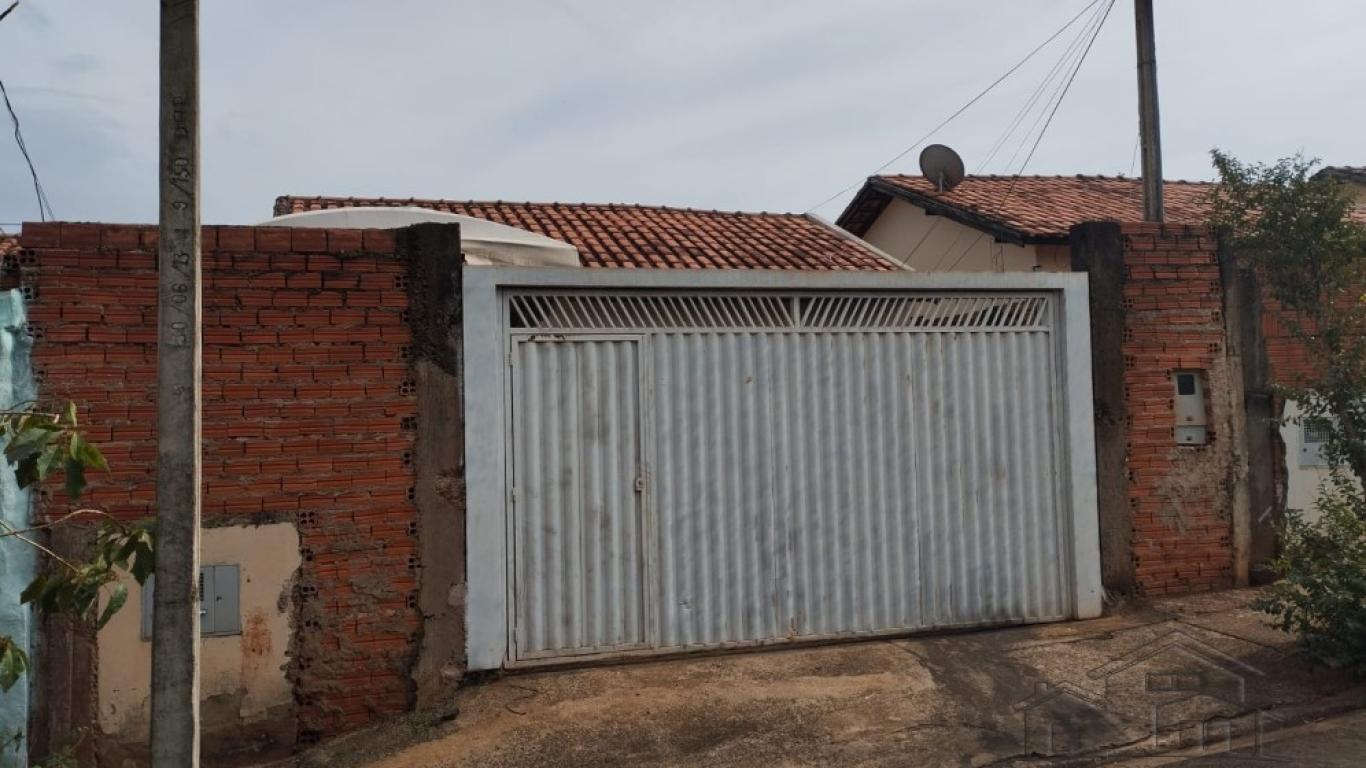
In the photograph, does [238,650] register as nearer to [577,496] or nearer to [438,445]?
[438,445]

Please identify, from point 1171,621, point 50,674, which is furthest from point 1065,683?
point 50,674

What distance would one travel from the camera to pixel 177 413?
Answer: 3275 mm

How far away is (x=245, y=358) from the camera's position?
17.0ft

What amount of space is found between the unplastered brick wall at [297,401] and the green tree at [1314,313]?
17.0 feet

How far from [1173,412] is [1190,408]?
0.17 metres

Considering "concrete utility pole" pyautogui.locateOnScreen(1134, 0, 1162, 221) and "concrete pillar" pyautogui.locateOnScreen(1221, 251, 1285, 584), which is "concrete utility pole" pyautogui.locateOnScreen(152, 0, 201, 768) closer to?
"concrete pillar" pyautogui.locateOnScreen(1221, 251, 1285, 584)

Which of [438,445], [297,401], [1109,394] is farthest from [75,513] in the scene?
[1109,394]

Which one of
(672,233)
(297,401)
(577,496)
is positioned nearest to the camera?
(297,401)

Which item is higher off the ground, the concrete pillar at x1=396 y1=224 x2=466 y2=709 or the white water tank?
the white water tank

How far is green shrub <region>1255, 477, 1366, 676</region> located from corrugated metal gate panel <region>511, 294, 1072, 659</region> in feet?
4.26

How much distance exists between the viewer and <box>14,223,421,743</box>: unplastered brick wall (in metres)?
4.95

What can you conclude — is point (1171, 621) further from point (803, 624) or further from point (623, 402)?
point (623, 402)

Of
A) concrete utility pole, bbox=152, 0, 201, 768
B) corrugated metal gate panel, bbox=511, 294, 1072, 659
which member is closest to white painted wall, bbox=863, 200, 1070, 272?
corrugated metal gate panel, bbox=511, 294, 1072, 659

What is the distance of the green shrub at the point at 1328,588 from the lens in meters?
5.19
